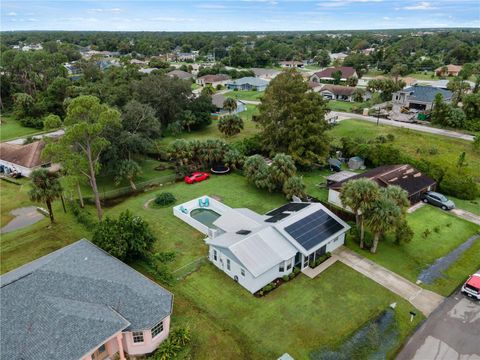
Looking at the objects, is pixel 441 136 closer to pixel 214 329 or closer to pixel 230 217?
pixel 230 217

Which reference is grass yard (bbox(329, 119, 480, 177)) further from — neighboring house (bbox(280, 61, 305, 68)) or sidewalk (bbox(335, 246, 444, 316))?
neighboring house (bbox(280, 61, 305, 68))

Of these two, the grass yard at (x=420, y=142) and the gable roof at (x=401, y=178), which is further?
the grass yard at (x=420, y=142)

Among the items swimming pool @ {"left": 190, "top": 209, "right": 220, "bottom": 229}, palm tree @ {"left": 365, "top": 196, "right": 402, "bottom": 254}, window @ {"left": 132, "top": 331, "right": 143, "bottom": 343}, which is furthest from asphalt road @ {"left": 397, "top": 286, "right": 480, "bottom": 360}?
swimming pool @ {"left": 190, "top": 209, "right": 220, "bottom": 229}

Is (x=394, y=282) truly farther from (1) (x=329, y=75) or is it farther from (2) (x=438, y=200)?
(1) (x=329, y=75)

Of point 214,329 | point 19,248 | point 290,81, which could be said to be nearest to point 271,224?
point 214,329

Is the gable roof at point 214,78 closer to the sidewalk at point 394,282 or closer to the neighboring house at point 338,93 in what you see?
the neighboring house at point 338,93

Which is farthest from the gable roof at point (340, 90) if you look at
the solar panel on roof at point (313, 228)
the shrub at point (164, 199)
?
the solar panel on roof at point (313, 228)
